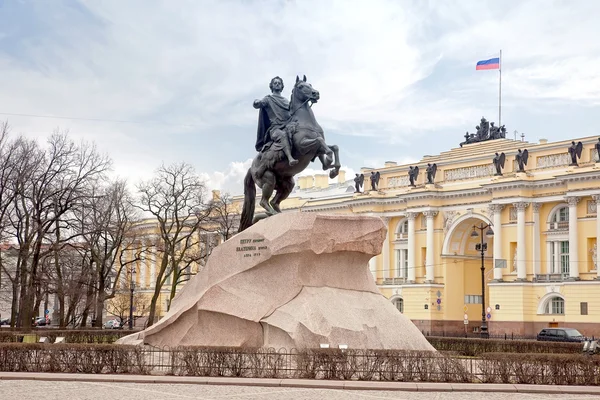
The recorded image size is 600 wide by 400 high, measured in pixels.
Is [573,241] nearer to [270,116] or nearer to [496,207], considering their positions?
[496,207]

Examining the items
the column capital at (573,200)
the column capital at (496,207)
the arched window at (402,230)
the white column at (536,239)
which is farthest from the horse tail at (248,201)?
the arched window at (402,230)

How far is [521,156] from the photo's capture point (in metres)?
64.3

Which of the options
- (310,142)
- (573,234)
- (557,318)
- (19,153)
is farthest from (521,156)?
(310,142)

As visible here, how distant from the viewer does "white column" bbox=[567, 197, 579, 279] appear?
200 feet

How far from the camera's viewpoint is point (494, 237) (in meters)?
66.4

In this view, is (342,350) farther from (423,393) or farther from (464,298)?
(464,298)

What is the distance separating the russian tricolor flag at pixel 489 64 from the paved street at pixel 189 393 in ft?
175

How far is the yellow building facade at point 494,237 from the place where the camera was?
60969 mm

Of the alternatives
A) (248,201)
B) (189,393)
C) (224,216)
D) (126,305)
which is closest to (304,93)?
(248,201)

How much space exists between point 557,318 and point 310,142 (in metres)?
46.4

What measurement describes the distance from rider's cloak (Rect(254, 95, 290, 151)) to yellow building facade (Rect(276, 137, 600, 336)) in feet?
134

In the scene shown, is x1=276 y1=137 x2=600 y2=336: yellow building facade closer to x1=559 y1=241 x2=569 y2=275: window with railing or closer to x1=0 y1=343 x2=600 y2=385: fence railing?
x1=559 y1=241 x2=569 y2=275: window with railing

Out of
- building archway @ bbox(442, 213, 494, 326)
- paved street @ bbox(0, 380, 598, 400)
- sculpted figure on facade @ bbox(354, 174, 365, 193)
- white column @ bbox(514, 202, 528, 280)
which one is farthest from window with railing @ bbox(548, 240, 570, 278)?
paved street @ bbox(0, 380, 598, 400)

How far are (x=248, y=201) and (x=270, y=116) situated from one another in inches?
88.0
